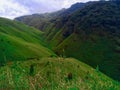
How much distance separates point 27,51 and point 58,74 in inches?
7437

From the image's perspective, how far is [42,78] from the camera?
11602 millimetres

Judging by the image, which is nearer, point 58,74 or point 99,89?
point 99,89

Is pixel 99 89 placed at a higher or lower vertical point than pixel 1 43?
higher

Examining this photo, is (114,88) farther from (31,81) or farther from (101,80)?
(31,81)

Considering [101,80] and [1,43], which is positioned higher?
Result: [101,80]

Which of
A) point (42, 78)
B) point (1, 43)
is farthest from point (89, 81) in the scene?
point (1, 43)

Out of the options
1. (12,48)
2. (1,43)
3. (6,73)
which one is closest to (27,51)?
(12,48)

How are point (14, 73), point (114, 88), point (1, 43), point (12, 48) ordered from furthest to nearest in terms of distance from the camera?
point (12, 48) < point (1, 43) < point (14, 73) < point (114, 88)

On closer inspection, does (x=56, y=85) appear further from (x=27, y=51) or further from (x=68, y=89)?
(x=27, y=51)

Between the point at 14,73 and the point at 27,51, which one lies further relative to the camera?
the point at 27,51

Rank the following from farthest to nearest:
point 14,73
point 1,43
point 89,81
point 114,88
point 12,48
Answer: point 12,48 → point 1,43 → point 14,73 → point 89,81 → point 114,88

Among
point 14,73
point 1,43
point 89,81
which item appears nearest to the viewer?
point 89,81

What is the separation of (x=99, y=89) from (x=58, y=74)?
1.66 meters

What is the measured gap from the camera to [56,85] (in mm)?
11320
